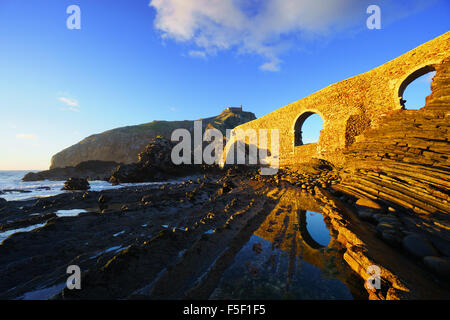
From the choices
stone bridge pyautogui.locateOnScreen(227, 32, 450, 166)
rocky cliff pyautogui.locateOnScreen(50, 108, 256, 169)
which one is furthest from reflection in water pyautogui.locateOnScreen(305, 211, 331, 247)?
rocky cliff pyautogui.locateOnScreen(50, 108, 256, 169)

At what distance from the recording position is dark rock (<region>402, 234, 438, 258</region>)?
335 centimetres

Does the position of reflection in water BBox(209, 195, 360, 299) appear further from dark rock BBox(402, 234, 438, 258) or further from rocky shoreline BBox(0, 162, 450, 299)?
dark rock BBox(402, 234, 438, 258)

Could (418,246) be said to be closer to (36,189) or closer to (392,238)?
(392,238)

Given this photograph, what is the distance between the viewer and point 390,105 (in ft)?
42.3

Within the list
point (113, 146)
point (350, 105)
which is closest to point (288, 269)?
point (350, 105)

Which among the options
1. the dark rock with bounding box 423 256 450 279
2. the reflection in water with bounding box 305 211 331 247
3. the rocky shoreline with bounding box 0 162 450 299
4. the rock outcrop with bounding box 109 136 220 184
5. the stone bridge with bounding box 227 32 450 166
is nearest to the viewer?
the rocky shoreline with bounding box 0 162 450 299

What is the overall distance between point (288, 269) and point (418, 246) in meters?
3.03

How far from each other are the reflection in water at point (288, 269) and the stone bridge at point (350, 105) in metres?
13.0

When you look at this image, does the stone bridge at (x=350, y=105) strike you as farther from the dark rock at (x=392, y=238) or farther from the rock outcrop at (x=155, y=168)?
the rock outcrop at (x=155, y=168)

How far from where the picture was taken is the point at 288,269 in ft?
10.1

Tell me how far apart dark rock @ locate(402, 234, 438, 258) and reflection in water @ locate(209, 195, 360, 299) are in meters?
1.38
